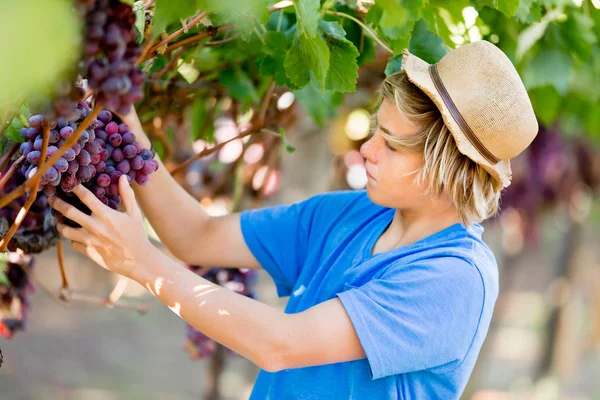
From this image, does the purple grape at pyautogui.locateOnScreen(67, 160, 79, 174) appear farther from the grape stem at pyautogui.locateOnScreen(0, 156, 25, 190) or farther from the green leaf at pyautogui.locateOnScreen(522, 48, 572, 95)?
the green leaf at pyautogui.locateOnScreen(522, 48, 572, 95)

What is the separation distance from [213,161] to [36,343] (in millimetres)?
4080

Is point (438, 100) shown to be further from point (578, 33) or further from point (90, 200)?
point (578, 33)

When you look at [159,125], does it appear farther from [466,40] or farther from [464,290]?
[464,290]

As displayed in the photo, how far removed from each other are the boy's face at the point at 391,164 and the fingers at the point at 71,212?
1.68 ft

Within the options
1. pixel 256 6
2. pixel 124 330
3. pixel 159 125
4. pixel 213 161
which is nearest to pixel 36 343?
pixel 124 330

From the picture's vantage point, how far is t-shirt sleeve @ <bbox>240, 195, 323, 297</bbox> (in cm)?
159

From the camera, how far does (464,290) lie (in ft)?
3.99

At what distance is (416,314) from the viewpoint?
3.87 feet

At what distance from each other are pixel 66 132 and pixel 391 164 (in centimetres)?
59

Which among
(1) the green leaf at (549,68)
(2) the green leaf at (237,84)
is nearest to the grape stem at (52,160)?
(2) the green leaf at (237,84)

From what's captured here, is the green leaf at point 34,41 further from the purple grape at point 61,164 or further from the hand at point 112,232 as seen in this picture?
the hand at point 112,232

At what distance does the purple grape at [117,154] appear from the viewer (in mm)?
1076

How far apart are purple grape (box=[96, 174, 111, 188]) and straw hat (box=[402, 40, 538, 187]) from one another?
537mm

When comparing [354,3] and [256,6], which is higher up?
[256,6]
